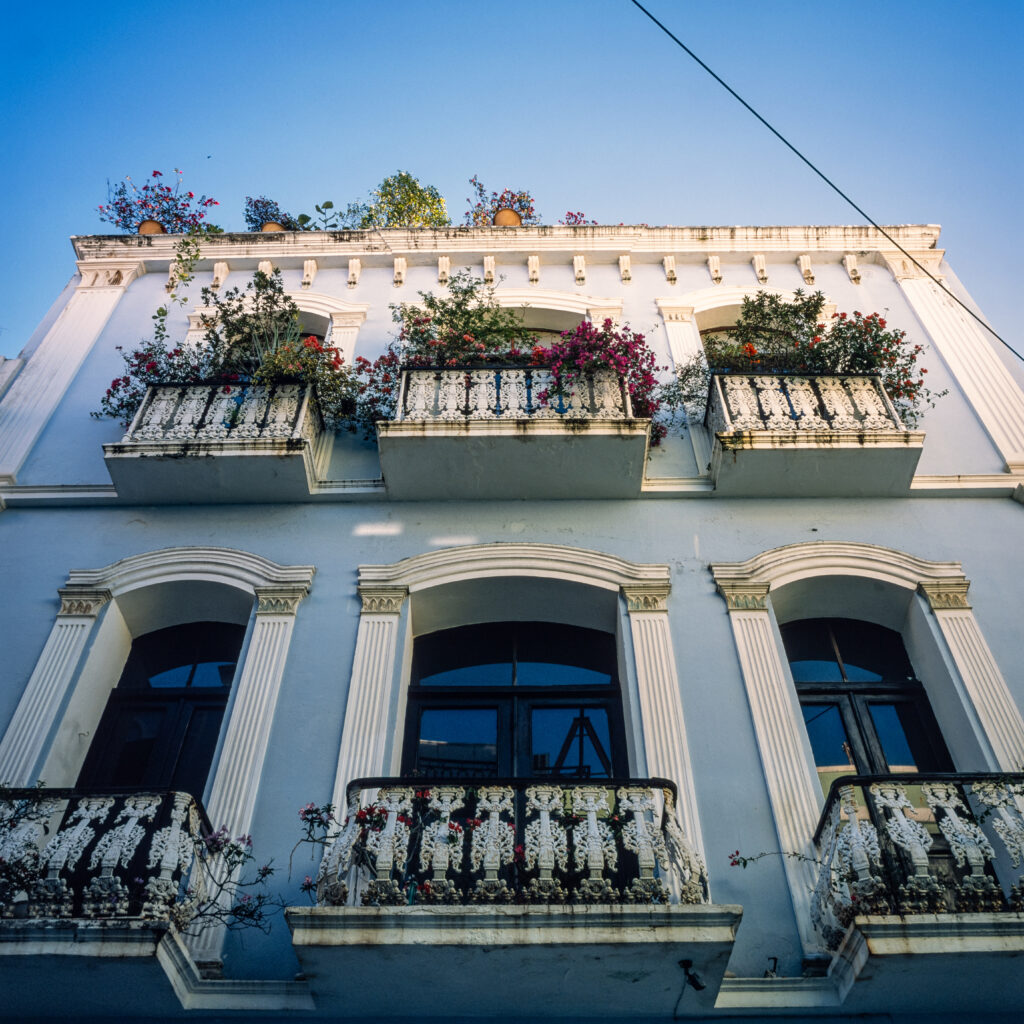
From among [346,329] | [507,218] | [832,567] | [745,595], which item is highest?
[507,218]

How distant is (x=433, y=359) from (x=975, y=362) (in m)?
6.16

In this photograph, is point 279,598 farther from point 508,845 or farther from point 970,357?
point 970,357

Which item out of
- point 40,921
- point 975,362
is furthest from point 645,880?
point 975,362

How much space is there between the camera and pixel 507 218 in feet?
47.4

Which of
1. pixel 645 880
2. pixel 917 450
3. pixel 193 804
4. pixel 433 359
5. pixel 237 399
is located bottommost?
pixel 645 880

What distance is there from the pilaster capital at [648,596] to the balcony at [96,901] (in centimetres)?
390

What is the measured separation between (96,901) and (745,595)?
17.8 ft

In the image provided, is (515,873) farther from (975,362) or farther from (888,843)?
(975,362)

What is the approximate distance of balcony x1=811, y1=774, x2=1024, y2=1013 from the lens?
18.3 ft

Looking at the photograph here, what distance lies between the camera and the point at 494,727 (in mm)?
8367

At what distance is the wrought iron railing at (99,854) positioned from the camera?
227 inches

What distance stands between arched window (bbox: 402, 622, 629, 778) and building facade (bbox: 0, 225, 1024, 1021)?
0.03m

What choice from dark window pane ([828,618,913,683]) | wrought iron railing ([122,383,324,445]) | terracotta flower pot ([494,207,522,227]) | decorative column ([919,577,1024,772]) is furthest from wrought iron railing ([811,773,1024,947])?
terracotta flower pot ([494,207,522,227])

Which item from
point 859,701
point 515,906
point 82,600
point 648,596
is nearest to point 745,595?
point 648,596
